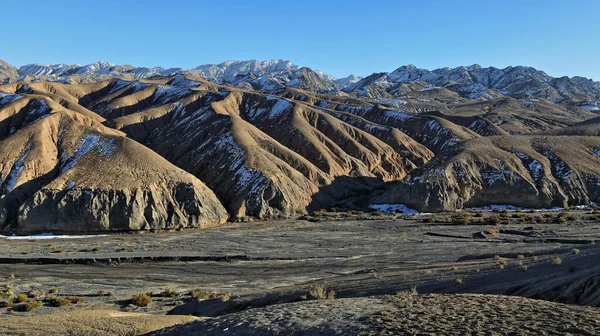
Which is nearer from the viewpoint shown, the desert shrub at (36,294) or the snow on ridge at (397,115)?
the desert shrub at (36,294)

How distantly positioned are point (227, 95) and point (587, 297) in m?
109

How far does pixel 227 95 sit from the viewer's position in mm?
116875

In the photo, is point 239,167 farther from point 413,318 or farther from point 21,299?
point 413,318

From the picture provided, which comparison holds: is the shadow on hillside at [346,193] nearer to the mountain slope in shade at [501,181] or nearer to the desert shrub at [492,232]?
the mountain slope in shade at [501,181]

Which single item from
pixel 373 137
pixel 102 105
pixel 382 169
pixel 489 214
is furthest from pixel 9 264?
pixel 102 105

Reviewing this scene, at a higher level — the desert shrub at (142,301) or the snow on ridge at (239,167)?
the snow on ridge at (239,167)

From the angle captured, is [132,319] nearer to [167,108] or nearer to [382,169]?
[382,169]

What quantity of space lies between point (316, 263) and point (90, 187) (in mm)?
37829

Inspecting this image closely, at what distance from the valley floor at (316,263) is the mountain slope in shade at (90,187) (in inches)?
163

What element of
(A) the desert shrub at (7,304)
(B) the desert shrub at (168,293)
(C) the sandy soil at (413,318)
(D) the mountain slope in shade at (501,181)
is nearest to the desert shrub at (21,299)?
(A) the desert shrub at (7,304)

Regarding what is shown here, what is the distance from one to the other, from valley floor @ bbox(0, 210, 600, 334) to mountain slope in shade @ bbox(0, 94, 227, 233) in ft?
13.6

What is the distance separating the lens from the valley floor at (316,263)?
17734mm

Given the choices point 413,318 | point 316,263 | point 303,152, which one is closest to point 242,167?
point 303,152

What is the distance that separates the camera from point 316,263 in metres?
37.4
